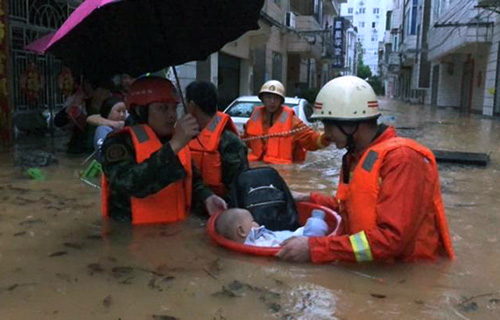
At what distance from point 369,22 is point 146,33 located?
130 metres

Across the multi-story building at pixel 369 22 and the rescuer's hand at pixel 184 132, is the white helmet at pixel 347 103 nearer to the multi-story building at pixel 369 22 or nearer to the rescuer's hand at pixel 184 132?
the rescuer's hand at pixel 184 132

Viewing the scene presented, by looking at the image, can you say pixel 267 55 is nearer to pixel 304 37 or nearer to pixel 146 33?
pixel 304 37

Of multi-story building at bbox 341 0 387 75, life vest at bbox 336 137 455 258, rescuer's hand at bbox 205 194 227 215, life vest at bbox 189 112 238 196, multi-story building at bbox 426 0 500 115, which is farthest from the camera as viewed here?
multi-story building at bbox 341 0 387 75

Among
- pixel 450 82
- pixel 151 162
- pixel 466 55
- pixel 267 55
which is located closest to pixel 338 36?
pixel 450 82

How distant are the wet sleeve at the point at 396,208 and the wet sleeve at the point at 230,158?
6.17ft

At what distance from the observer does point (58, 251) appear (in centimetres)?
401

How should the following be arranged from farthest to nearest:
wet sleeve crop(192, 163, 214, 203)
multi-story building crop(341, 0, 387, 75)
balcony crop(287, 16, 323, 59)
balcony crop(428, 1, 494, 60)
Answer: multi-story building crop(341, 0, 387, 75), balcony crop(287, 16, 323, 59), balcony crop(428, 1, 494, 60), wet sleeve crop(192, 163, 214, 203)

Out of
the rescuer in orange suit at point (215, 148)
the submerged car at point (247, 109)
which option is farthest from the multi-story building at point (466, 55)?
the rescuer in orange suit at point (215, 148)

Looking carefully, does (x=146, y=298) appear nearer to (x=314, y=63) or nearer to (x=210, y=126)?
(x=210, y=126)

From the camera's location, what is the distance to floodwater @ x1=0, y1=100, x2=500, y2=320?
3006 millimetres

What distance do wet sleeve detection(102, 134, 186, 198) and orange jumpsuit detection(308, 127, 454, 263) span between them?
3.56ft

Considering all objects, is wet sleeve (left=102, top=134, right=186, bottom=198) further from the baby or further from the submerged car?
the submerged car

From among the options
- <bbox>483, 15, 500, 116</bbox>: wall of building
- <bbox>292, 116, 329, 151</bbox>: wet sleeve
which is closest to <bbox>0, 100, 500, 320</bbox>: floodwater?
<bbox>292, 116, 329, 151</bbox>: wet sleeve

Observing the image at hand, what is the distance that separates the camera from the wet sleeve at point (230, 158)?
4.91 meters
